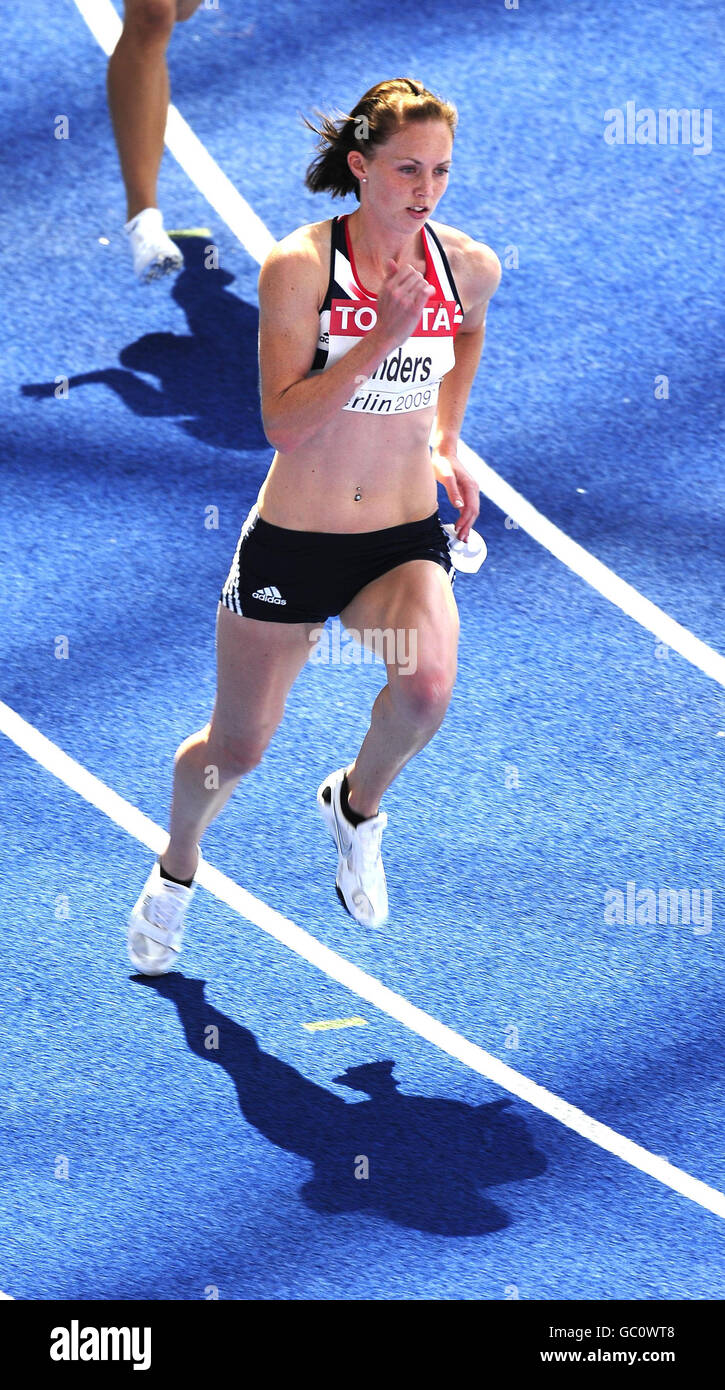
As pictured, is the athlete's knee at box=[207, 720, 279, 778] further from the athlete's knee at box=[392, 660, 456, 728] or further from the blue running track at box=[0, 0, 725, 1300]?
the blue running track at box=[0, 0, 725, 1300]

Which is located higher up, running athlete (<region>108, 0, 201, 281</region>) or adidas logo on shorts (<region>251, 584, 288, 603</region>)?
running athlete (<region>108, 0, 201, 281</region>)

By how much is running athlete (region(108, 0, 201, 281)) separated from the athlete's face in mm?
3327

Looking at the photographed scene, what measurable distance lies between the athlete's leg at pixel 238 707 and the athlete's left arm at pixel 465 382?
591 mm

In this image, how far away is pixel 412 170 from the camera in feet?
14.1

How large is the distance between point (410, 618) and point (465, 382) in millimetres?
902

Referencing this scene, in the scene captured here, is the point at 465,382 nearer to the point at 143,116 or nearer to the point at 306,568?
the point at 306,568

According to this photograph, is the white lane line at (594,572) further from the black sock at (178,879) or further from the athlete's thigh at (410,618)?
the black sock at (178,879)

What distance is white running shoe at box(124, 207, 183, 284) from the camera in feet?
24.7

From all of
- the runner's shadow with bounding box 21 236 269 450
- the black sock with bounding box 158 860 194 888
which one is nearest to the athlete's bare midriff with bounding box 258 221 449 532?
the black sock with bounding box 158 860 194 888

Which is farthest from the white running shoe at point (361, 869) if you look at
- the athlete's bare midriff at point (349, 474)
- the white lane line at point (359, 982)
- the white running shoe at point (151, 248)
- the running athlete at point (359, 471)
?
the white running shoe at point (151, 248)

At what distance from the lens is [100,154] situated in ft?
29.0

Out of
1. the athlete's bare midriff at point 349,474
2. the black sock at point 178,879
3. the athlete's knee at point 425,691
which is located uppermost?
the athlete's bare midriff at point 349,474

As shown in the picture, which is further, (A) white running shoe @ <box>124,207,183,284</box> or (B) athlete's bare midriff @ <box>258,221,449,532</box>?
(A) white running shoe @ <box>124,207,183,284</box>

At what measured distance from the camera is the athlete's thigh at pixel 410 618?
4.50 meters
